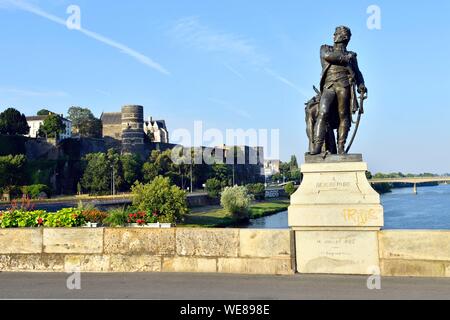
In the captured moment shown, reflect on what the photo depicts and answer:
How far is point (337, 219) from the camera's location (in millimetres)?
7781

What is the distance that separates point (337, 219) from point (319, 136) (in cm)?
154

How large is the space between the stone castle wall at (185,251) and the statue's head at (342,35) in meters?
3.42

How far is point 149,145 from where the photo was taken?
434 ft

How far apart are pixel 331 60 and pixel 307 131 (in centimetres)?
135

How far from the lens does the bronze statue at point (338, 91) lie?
8.40m

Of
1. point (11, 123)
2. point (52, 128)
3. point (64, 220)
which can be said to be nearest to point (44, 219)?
point (64, 220)

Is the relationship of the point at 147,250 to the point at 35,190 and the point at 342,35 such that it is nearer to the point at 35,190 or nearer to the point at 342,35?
the point at 342,35

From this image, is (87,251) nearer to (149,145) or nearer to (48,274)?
(48,274)

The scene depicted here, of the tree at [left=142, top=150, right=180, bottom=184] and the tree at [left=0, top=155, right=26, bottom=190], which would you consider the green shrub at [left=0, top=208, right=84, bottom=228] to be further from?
the tree at [left=142, top=150, right=180, bottom=184]

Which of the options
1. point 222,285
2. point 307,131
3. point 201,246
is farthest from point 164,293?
point 307,131

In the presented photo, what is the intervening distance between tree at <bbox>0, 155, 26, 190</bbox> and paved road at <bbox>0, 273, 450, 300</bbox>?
7521 centimetres

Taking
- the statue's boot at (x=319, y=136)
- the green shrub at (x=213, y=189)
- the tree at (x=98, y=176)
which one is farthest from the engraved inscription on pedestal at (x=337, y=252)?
the tree at (x=98, y=176)

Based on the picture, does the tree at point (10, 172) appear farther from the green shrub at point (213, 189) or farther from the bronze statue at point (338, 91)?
the bronze statue at point (338, 91)

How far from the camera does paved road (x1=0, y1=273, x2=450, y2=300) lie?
21.2ft
